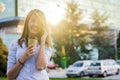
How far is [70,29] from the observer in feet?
99.7

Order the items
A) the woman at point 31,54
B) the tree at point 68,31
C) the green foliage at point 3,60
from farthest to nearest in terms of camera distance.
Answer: the tree at point 68,31 → the green foliage at point 3,60 → the woman at point 31,54

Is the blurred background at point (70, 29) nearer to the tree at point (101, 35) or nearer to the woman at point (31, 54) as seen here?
the tree at point (101, 35)

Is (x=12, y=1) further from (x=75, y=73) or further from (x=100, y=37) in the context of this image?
(x=75, y=73)

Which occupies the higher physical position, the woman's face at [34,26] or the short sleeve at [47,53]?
the woman's face at [34,26]

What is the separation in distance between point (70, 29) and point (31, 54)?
92.7 feet

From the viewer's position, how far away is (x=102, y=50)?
34.1 m

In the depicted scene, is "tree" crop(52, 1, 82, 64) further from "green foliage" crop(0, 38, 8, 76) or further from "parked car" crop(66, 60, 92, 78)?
"green foliage" crop(0, 38, 8, 76)

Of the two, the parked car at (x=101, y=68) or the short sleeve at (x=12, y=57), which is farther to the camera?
the parked car at (x=101, y=68)

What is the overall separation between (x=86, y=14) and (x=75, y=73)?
656 inches

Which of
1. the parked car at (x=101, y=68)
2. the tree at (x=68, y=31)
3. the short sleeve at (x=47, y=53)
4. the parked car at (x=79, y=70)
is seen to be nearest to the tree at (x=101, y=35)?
the tree at (x=68, y=31)

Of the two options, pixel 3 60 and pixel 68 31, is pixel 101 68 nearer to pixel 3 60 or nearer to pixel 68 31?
pixel 3 60

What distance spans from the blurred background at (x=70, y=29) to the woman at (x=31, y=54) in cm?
2564

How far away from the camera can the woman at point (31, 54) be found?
2.20 m

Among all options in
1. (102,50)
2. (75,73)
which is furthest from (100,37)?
(75,73)
